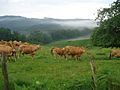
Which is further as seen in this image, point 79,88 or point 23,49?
point 23,49

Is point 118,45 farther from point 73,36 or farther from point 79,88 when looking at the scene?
point 73,36

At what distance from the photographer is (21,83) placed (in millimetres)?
15875

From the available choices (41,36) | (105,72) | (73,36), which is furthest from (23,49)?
(41,36)

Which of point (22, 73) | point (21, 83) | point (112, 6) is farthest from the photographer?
point (112, 6)

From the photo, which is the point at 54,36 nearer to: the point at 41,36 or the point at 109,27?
the point at 41,36

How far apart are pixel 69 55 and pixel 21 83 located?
16.5 meters

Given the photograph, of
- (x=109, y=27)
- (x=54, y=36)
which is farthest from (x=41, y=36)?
(x=109, y=27)

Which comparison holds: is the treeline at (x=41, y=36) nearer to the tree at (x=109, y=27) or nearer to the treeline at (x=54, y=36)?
the treeline at (x=54, y=36)

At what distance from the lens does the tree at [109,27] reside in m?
28.6

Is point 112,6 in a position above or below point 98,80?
above

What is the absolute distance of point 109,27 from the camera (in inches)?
1144

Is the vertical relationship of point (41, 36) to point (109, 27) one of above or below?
below

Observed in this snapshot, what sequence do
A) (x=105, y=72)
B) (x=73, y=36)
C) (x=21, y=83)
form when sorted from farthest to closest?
(x=73, y=36) → (x=21, y=83) → (x=105, y=72)

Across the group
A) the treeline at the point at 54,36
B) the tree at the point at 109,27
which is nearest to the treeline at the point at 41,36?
the treeline at the point at 54,36
